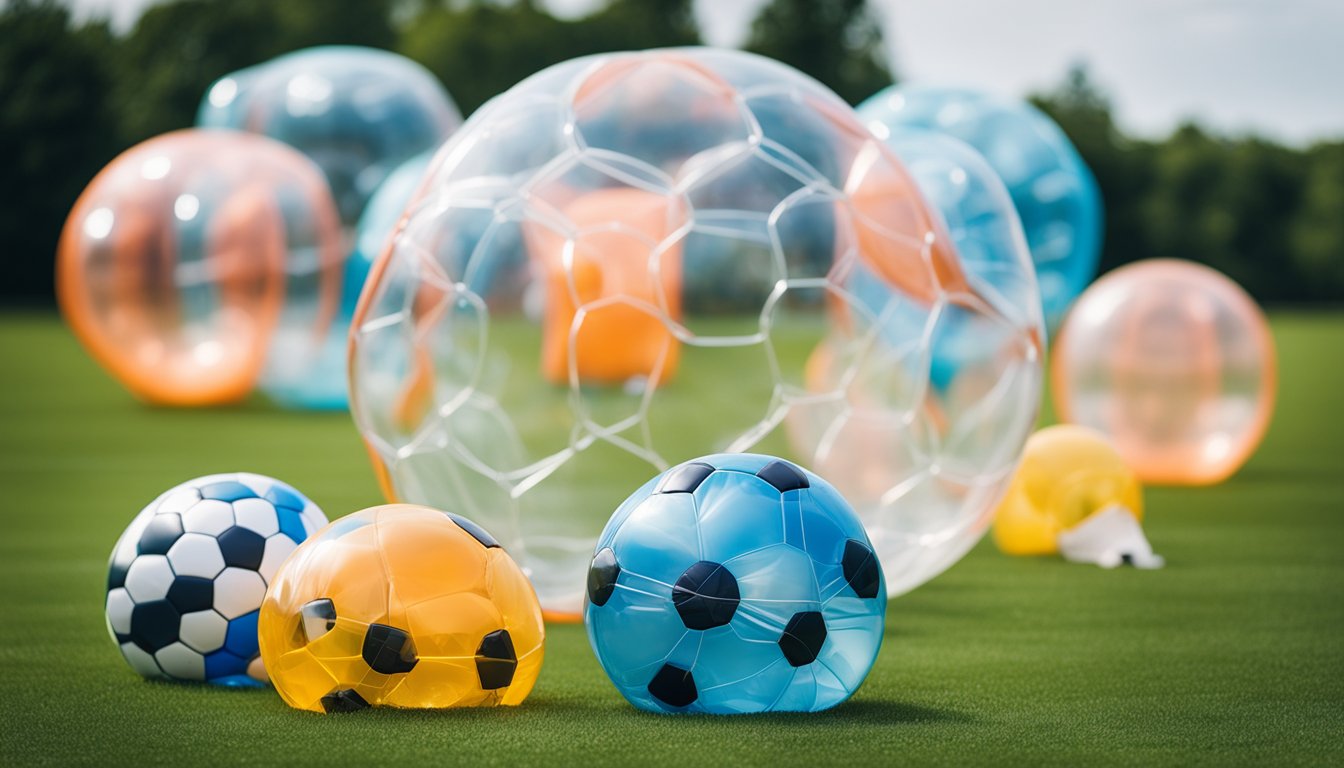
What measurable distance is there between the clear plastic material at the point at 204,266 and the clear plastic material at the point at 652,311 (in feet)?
30.9

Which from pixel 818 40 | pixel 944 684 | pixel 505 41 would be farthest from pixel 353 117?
pixel 818 40

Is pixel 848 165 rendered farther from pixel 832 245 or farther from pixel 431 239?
pixel 431 239

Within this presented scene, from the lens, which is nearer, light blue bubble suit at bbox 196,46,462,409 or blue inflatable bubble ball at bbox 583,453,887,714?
blue inflatable bubble ball at bbox 583,453,887,714

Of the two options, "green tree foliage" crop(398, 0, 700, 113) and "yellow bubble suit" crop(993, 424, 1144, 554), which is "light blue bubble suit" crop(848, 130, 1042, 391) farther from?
"green tree foliage" crop(398, 0, 700, 113)

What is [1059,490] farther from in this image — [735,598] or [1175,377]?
[735,598]

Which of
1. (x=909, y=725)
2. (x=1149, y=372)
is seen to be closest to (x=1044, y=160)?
(x=1149, y=372)

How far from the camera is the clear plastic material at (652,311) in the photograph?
6039 millimetres

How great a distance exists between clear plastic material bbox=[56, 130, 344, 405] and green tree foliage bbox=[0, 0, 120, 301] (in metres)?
26.3

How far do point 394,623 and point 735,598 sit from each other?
97cm

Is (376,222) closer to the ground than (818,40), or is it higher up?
higher up

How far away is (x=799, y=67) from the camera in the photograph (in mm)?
58281

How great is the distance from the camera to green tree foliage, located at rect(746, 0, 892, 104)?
59.2 meters

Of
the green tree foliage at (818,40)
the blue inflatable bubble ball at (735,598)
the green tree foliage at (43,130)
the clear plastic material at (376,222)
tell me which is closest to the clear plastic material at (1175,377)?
the clear plastic material at (376,222)

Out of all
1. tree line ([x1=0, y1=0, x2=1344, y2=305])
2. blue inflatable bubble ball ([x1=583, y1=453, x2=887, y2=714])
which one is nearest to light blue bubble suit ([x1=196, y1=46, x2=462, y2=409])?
blue inflatable bubble ball ([x1=583, y1=453, x2=887, y2=714])
